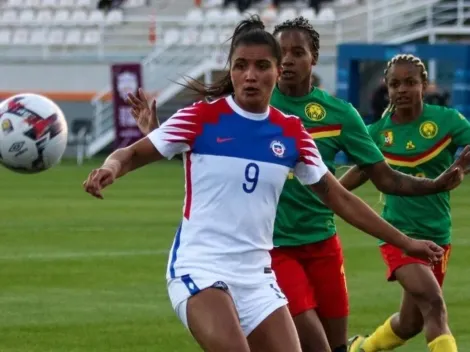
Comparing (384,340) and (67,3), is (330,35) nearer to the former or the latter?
(67,3)

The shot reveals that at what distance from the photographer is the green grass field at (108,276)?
11273 mm

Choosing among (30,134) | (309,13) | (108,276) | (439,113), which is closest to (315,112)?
(439,113)

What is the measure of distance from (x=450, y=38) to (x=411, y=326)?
31602 millimetres

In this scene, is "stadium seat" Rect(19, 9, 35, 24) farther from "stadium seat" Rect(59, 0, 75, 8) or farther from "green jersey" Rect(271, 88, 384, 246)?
"green jersey" Rect(271, 88, 384, 246)

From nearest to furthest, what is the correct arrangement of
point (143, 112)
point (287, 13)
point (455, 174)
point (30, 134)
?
point (143, 112), point (455, 174), point (30, 134), point (287, 13)

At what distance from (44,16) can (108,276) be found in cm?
3408

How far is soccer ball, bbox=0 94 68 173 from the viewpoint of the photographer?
35.7 feet

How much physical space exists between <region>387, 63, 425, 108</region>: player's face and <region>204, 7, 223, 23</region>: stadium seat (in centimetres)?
3399

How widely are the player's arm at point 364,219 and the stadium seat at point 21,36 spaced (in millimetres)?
39854

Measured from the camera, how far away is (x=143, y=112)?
7.52 m

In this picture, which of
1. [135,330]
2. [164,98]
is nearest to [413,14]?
A: [164,98]

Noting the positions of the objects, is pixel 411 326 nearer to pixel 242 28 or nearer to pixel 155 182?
pixel 242 28

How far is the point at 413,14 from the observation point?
42031 mm

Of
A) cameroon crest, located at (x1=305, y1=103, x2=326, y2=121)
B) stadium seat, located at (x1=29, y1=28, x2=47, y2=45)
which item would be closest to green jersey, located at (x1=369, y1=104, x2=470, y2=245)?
cameroon crest, located at (x1=305, y1=103, x2=326, y2=121)
